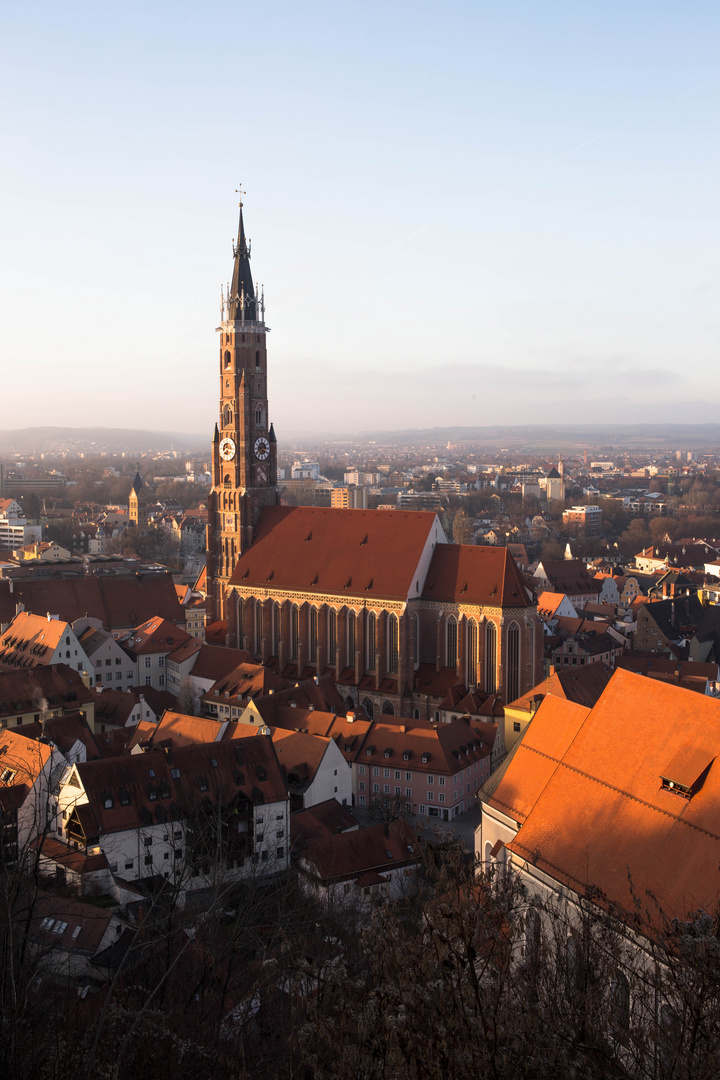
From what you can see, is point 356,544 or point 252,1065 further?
point 356,544

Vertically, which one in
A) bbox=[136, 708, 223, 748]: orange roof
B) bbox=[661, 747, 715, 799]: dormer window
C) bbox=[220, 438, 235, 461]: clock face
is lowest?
bbox=[136, 708, 223, 748]: orange roof

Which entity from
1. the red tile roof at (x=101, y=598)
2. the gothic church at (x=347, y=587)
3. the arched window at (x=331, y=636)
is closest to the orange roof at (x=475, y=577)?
the gothic church at (x=347, y=587)

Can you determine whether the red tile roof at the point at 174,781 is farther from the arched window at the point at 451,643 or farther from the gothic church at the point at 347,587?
the arched window at the point at 451,643

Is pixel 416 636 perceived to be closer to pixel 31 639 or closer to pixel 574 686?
pixel 574 686

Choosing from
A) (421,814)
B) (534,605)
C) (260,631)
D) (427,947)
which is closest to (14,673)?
(260,631)

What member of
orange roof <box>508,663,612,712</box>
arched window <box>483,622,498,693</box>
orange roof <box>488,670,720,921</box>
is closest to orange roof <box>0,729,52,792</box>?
orange roof <box>488,670,720,921</box>

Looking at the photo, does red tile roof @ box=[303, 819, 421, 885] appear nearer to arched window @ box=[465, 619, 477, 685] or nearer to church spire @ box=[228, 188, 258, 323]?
arched window @ box=[465, 619, 477, 685]

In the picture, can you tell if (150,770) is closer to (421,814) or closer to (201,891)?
(201,891)

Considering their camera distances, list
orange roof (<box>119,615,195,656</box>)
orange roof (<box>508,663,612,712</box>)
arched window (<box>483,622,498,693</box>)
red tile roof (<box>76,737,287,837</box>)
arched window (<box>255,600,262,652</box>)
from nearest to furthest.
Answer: red tile roof (<box>76,737,287,837</box>) → orange roof (<box>508,663,612,712</box>) → arched window (<box>483,622,498,693</box>) → orange roof (<box>119,615,195,656</box>) → arched window (<box>255,600,262,652</box>)
